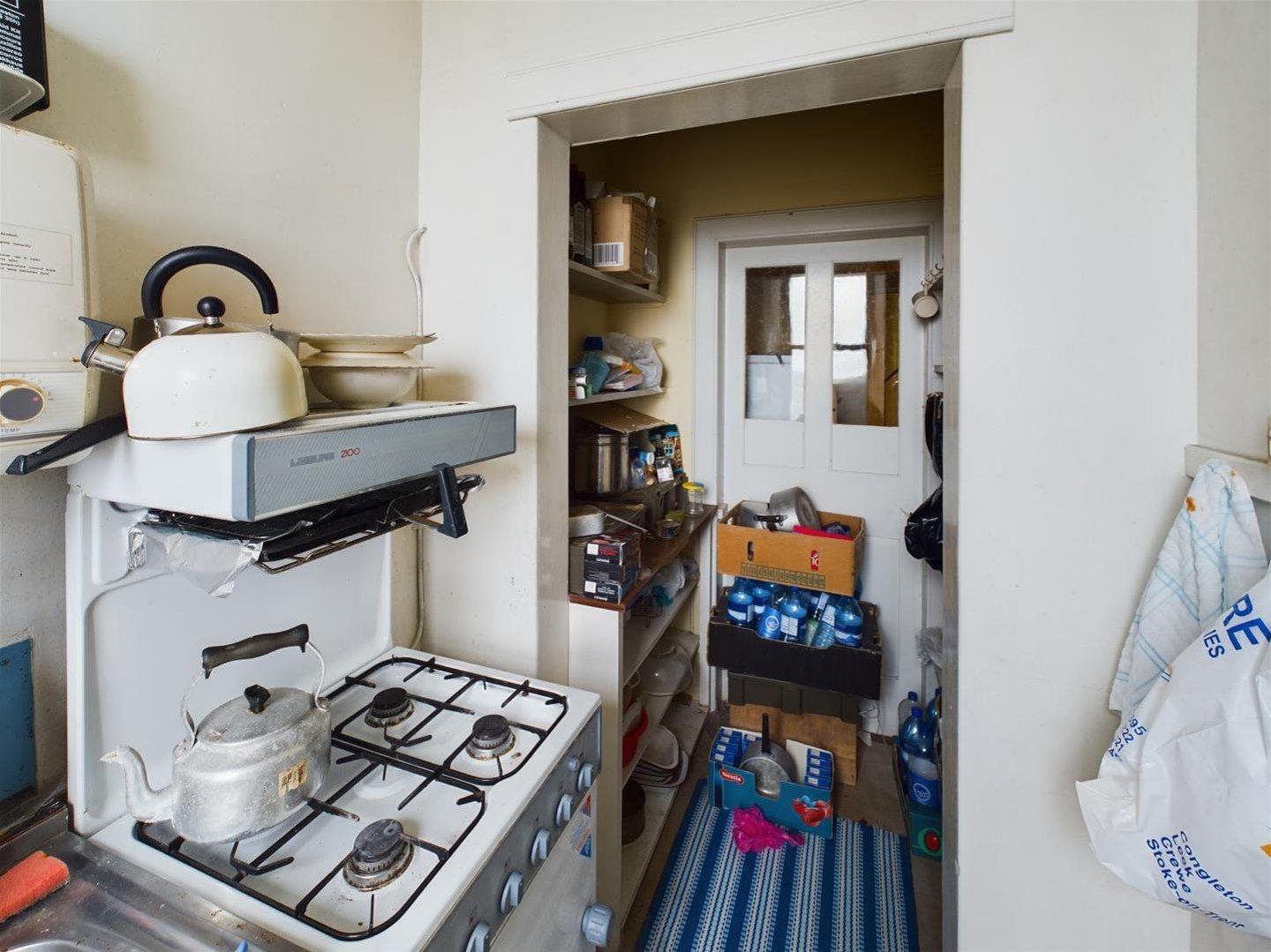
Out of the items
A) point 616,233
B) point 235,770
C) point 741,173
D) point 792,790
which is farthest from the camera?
point 741,173

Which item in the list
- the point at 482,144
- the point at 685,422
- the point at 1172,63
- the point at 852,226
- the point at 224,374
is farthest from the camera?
the point at 685,422

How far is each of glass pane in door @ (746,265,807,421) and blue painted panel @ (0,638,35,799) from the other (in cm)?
217

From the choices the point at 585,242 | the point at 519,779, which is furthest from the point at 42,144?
the point at 585,242

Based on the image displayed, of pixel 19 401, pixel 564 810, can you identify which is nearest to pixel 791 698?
pixel 564 810

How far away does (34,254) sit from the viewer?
608mm

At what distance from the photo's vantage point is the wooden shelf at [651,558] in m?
1.48

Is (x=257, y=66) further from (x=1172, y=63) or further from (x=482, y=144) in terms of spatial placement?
(x=1172, y=63)

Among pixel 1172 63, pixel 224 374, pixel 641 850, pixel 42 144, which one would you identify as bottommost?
pixel 641 850

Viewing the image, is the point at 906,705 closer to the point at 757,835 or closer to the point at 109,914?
the point at 757,835

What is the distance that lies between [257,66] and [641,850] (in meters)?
2.12

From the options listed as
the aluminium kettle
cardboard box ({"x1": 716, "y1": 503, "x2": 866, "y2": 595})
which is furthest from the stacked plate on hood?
cardboard box ({"x1": 716, "y1": 503, "x2": 866, "y2": 595})

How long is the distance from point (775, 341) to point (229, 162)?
6.19 feet

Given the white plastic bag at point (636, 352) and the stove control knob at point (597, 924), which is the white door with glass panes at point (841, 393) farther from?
the stove control knob at point (597, 924)

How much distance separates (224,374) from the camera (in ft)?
1.98
